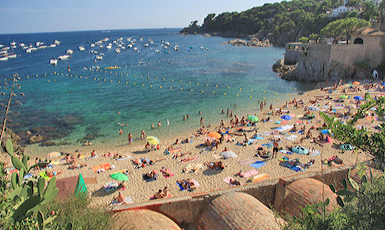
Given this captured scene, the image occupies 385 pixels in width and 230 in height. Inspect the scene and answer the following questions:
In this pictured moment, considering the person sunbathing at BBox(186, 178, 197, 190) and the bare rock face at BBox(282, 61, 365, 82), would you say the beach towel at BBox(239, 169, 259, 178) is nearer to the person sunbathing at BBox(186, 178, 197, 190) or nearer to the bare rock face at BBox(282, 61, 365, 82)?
the person sunbathing at BBox(186, 178, 197, 190)

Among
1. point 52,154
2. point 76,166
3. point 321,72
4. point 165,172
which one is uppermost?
point 321,72

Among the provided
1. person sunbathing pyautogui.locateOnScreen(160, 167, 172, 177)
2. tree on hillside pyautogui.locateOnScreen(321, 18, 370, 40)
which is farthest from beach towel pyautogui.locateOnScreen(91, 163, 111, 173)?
tree on hillside pyautogui.locateOnScreen(321, 18, 370, 40)

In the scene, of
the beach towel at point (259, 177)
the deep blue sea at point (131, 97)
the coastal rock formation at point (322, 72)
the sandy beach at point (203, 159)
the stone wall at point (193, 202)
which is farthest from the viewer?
the coastal rock formation at point (322, 72)

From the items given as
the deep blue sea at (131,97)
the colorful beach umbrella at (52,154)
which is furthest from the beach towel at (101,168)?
→ the deep blue sea at (131,97)

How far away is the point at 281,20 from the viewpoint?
111m

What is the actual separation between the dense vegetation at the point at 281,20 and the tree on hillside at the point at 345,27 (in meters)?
10.3

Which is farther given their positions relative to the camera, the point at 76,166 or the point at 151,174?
the point at 76,166

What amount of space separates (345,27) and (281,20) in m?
69.2

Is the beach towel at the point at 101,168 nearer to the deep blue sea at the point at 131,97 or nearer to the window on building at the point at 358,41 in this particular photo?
the deep blue sea at the point at 131,97

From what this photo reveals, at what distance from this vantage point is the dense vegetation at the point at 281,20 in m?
82.5

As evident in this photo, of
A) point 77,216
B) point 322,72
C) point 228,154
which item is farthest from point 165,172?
point 322,72

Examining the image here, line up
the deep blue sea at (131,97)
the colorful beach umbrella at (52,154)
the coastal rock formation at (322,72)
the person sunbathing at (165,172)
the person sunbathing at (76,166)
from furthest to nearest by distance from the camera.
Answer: the coastal rock formation at (322,72)
the deep blue sea at (131,97)
the colorful beach umbrella at (52,154)
the person sunbathing at (76,166)
the person sunbathing at (165,172)

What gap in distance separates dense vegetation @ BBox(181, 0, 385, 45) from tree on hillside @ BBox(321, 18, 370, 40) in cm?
1028

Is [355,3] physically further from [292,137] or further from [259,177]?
[259,177]
